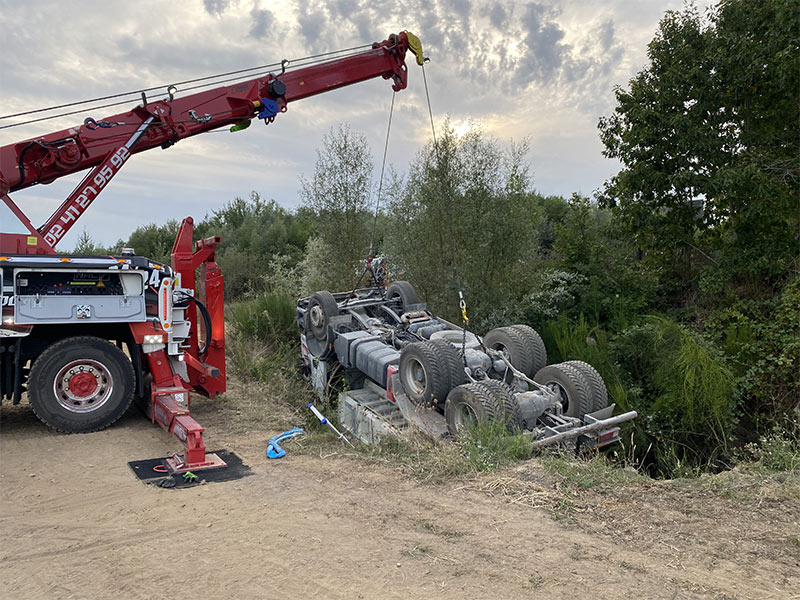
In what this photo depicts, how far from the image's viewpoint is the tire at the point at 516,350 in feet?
28.6

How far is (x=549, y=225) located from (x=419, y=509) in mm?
19436

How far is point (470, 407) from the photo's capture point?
6.85 meters

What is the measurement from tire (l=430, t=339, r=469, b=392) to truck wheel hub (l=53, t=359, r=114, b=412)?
3.90m

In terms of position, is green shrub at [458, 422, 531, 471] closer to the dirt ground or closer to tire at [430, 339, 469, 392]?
the dirt ground

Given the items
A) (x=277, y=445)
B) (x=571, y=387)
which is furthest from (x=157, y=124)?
(x=571, y=387)

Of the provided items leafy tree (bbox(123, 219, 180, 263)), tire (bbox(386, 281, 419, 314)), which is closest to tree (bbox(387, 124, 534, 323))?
Answer: tire (bbox(386, 281, 419, 314))

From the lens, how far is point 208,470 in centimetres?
622

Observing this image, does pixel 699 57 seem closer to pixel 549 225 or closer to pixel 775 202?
pixel 775 202

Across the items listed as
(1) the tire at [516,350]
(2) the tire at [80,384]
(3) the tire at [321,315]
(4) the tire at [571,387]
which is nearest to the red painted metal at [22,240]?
(2) the tire at [80,384]

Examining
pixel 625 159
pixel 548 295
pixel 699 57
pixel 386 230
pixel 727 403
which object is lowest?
pixel 727 403

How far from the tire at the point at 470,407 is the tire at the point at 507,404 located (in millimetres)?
44

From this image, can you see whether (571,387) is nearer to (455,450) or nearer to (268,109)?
(455,450)

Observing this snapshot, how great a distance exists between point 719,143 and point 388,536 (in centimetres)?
1049

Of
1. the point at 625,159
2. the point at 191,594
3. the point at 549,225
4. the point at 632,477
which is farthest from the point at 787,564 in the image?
the point at 549,225
